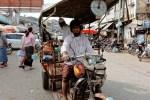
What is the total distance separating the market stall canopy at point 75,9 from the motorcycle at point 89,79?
2.37m

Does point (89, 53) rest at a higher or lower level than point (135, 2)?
lower

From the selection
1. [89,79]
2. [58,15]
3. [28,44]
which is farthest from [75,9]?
[28,44]

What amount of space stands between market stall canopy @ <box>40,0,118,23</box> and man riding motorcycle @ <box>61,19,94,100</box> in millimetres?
1573

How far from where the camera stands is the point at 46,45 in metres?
11.3

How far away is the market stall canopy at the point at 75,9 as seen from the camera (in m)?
10.3

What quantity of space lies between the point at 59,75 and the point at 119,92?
5.49 feet

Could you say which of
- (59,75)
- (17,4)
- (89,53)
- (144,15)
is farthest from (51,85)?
(17,4)

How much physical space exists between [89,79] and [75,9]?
3959 millimetres

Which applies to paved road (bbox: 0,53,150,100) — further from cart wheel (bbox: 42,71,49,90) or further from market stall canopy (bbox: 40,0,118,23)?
market stall canopy (bbox: 40,0,118,23)

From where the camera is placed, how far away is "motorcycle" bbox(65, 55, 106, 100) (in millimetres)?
7512

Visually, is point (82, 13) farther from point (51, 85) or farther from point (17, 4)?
point (17, 4)

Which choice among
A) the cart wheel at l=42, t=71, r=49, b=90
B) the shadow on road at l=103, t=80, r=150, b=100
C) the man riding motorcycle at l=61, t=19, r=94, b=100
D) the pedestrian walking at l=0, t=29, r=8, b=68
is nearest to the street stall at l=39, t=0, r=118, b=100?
the cart wheel at l=42, t=71, r=49, b=90

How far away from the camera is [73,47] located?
27.5ft

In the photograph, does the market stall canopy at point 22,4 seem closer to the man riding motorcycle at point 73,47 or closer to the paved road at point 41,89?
the paved road at point 41,89
